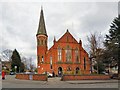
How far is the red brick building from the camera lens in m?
66.8

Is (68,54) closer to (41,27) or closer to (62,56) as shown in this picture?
(62,56)

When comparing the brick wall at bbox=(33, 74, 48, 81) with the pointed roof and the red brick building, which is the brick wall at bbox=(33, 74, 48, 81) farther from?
the pointed roof

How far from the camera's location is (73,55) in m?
69.4

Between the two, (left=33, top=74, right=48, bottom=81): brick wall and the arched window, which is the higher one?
the arched window

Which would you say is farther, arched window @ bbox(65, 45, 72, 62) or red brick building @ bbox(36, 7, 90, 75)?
arched window @ bbox(65, 45, 72, 62)

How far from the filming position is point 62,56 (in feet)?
223

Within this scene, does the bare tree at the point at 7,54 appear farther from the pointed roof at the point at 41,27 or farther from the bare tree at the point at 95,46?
the bare tree at the point at 95,46

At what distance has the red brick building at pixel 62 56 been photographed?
66750 mm

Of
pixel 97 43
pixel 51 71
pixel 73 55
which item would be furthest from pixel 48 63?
pixel 97 43

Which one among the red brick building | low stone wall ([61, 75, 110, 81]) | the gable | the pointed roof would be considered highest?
the pointed roof

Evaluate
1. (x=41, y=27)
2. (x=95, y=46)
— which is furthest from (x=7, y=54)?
(x=95, y=46)

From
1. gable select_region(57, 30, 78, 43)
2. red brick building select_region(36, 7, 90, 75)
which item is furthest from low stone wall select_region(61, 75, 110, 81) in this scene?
gable select_region(57, 30, 78, 43)

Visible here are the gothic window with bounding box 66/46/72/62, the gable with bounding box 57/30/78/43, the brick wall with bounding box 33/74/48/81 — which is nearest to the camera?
the brick wall with bounding box 33/74/48/81

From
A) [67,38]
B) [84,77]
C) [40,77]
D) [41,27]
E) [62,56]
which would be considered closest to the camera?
[40,77]
